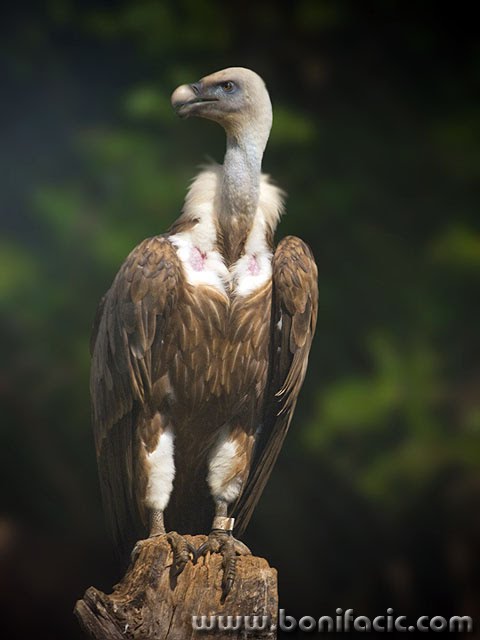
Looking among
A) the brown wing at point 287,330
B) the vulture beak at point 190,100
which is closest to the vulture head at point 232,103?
the vulture beak at point 190,100

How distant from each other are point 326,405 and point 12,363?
46.7 inches

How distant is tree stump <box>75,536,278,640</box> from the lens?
2475mm

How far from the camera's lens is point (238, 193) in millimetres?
2629

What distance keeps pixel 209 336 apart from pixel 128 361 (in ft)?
0.73

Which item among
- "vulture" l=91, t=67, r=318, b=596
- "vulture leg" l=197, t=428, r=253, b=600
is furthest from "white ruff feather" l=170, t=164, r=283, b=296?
"vulture leg" l=197, t=428, r=253, b=600

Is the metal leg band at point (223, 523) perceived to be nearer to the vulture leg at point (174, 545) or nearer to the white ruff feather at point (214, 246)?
the vulture leg at point (174, 545)

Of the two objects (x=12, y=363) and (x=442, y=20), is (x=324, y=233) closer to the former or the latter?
(x=442, y=20)

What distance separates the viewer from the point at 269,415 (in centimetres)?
280

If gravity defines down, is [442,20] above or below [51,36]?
above

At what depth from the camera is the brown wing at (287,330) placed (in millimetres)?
2699

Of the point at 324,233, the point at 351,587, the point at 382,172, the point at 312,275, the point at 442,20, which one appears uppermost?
the point at 442,20

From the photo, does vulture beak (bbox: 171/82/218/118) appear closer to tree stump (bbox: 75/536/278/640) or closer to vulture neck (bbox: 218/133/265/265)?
vulture neck (bbox: 218/133/265/265)

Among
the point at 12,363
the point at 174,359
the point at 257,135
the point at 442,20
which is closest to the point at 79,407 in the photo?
the point at 12,363

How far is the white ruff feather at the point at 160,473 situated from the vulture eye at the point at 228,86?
0.90 m
